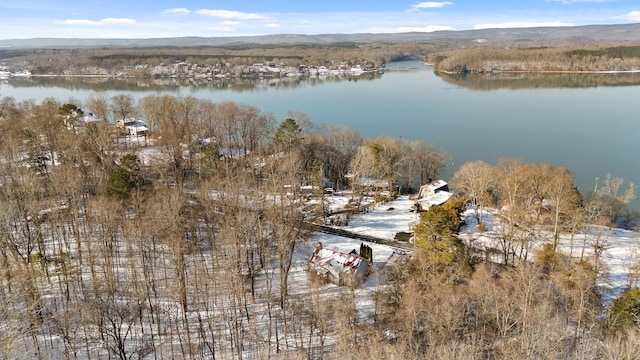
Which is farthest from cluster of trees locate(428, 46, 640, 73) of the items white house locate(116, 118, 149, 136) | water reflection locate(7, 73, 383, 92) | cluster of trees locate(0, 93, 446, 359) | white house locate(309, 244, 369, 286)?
white house locate(309, 244, 369, 286)

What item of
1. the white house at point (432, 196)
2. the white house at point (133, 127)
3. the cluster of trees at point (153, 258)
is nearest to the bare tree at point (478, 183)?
the white house at point (432, 196)

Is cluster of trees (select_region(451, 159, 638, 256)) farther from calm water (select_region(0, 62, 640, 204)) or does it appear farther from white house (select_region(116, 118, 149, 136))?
white house (select_region(116, 118, 149, 136))

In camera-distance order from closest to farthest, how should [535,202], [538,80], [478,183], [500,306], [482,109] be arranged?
[500,306]
[535,202]
[478,183]
[482,109]
[538,80]

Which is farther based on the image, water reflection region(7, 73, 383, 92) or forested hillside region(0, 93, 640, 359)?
water reflection region(7, 73, 383, 92)

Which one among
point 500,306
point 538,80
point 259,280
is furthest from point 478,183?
point 538,80

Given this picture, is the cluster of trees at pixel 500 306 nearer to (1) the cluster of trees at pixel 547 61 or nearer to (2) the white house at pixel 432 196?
(2) the white house at pixel 432 196

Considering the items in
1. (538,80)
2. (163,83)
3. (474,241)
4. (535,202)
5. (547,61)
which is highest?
(547,61)

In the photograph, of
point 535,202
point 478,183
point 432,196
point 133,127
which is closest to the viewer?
point 535,202

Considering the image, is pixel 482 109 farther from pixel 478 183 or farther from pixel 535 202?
pixel 478 183
